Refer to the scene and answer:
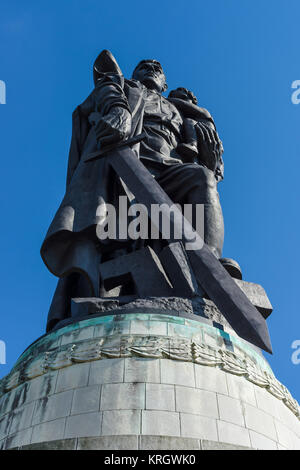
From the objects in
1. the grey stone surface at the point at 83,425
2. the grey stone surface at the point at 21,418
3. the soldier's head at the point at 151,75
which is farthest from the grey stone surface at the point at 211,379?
the soldier's head at the point at 151,75

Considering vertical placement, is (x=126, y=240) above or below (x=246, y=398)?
above

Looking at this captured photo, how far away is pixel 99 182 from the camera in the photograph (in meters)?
10.3

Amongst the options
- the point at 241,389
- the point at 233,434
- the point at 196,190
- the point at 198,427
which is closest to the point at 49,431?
the point at 198,427

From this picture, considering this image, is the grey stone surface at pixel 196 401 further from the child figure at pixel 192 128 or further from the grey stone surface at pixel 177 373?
the child figure at pixel 192 128

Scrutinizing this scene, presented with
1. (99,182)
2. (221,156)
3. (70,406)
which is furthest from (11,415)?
(221,156)

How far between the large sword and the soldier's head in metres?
4.23

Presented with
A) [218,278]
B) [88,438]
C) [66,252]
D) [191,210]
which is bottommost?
[88,438]

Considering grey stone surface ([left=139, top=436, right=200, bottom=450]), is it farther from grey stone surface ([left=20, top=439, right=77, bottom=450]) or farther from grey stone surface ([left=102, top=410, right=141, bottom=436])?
grey stone surface ([left=20, top=439, right=77, bottom=450])

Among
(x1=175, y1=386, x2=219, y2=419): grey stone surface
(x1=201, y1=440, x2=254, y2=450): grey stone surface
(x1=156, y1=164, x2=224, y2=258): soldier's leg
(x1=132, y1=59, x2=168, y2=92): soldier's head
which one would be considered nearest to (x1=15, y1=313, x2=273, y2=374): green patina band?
(x1=175, y1=386, x2=219, y2=419): grey stone surface

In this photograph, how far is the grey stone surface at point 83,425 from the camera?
5.95 metres

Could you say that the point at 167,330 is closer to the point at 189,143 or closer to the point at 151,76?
the point at 189,143

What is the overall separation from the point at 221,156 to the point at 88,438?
890cm

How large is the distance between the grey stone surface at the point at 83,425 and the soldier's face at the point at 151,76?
9.76m
